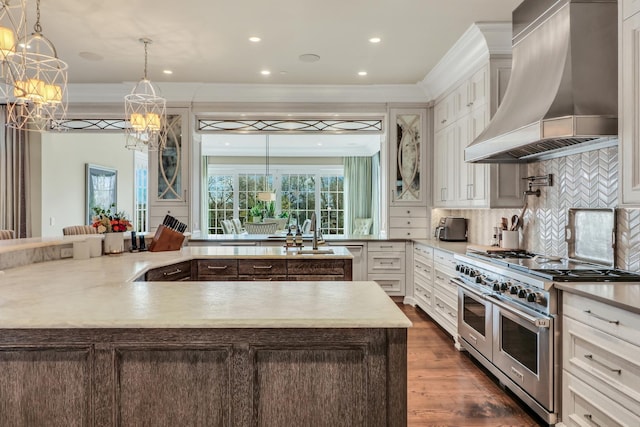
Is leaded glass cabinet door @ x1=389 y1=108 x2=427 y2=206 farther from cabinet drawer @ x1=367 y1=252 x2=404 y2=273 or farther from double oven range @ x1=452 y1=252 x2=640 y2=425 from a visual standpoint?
double oven range @ x1=452 y1=252 x2=640 y2=425

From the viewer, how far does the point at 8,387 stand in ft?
4.82

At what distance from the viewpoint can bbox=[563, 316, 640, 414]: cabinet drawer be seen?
1731 mm

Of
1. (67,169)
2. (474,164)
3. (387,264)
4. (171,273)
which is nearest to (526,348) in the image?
(474,164)

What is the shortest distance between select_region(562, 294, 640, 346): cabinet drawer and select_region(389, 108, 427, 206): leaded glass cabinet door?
335 centimetres

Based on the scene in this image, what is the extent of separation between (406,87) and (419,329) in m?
3.08

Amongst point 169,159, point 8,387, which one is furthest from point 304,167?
point 8,387

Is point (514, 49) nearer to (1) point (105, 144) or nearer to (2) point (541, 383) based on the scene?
(2) point (541, 383)

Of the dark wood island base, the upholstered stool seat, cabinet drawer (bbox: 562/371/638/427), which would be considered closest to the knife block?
the upholstered stool seat

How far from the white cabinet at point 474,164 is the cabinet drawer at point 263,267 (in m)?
1.94

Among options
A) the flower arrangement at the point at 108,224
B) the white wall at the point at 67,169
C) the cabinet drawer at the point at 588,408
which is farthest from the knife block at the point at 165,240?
the white wall at the point at 67,169

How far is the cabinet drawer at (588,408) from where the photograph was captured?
1797mm

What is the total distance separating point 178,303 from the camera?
166 cm

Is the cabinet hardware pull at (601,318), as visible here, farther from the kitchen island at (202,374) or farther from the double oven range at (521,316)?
the kitchen island at (202,374)

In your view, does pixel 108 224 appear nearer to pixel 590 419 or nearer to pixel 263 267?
pixel 263 267
